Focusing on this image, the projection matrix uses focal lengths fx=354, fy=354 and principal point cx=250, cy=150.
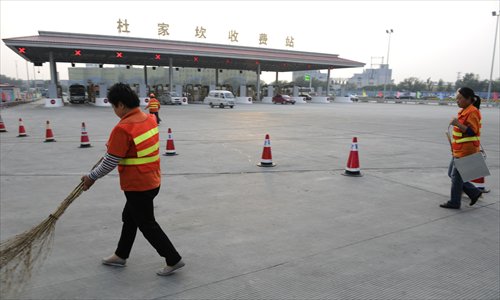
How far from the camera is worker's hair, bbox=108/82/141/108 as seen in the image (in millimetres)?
3193

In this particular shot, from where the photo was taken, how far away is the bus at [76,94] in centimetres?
4194

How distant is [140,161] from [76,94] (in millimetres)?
44309

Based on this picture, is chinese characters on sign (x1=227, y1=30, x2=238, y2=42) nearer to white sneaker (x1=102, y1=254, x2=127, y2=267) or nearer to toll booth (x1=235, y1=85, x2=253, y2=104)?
toll booth (x1=235, y1=85, x2=253, y2=104)

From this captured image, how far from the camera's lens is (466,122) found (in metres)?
5.29

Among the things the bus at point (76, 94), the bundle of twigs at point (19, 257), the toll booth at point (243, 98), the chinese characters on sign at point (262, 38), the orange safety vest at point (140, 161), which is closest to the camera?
the bundle of twigs at point (19, 257)

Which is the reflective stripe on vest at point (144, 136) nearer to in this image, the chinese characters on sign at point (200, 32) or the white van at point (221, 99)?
the white van at point (221, 99)

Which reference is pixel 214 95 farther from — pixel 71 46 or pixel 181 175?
pixel 181 175

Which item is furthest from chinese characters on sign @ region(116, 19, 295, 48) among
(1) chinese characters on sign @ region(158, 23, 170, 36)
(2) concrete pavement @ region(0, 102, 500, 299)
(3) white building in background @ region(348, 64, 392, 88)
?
(3) white building in background @ region(348, 64, 392, 88)

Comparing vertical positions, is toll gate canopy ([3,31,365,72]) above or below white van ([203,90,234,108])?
above

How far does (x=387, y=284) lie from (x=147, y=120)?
2.70 metres

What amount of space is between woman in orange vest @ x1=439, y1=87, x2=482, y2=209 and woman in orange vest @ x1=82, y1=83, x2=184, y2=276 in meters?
4.31

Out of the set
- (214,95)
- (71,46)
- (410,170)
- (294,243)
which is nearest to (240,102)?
(214,95)

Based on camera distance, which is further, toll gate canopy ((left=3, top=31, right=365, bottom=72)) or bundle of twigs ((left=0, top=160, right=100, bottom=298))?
toll gate canopy ((left=3, top=31, right=365, bottom=72))

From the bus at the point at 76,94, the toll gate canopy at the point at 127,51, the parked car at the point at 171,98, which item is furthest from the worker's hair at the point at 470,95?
the bus at the point at 76,94
